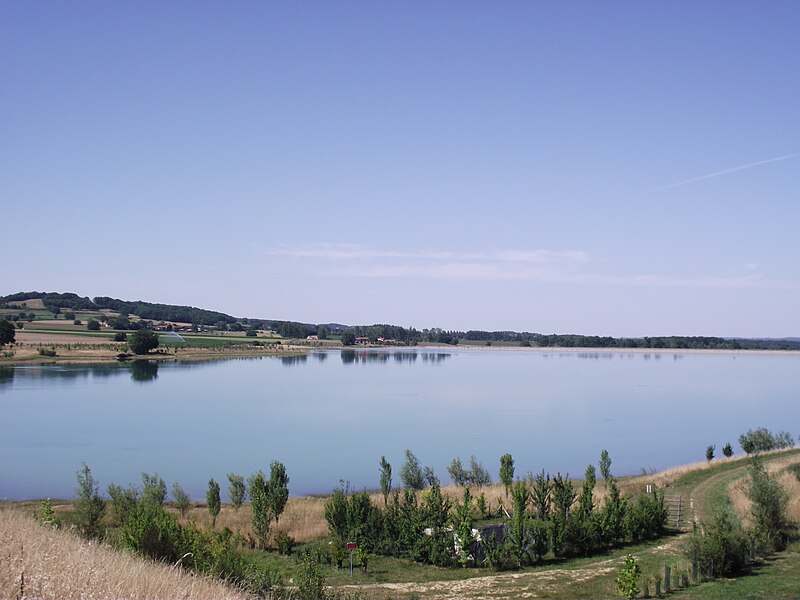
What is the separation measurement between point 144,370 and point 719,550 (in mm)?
86062

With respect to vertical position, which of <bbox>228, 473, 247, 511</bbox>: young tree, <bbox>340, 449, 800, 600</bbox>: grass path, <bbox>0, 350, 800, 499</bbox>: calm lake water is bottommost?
<bbox>0, 350, 800, 499</bbox>: calm lake water

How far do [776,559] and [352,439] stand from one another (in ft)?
107

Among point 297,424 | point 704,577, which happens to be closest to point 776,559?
point 704,577

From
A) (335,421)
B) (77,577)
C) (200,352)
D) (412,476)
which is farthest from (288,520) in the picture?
(200,352)

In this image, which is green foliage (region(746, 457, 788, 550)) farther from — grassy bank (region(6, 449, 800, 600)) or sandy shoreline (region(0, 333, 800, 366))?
sandy shoreline (region(0, 333, 800, 366))

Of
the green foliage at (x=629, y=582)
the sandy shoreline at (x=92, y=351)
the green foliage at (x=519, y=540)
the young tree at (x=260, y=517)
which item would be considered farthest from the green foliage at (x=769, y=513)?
the sandy shoreline at (x=92, y=351)

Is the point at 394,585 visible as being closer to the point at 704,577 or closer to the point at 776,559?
the point at 704,577

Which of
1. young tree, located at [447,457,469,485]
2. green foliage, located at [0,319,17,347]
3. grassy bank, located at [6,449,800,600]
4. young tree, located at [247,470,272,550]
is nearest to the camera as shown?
grassy bank, located at [6,449,800,600]

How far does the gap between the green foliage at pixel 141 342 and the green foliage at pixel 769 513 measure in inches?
4026

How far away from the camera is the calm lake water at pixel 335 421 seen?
38375 millimetres

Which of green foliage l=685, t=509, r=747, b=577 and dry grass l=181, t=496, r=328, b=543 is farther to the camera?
A: dry grass l=181, t=496, r=328, b=543

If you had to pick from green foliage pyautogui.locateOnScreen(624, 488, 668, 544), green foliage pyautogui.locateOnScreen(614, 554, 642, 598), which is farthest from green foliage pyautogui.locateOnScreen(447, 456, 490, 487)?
green foliage pyautogui.locateOnScreen(614, 554, 642, 598)

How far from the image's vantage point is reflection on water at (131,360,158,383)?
270ft

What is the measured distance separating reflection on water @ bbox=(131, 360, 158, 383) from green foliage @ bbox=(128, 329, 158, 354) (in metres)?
5.31
